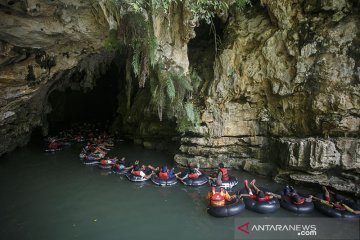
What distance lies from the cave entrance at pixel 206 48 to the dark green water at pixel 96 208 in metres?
4.50

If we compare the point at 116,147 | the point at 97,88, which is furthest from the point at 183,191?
the point at 97,88

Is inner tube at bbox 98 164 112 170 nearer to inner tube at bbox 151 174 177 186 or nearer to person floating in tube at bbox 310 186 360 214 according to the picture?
inner tube at bbox 151 174 177 186

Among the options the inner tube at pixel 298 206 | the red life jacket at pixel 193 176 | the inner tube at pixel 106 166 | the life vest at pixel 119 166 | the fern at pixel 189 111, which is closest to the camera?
the inner tube at pixel 298 206

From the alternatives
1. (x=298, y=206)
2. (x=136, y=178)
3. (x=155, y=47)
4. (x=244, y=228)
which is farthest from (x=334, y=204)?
(x=155, y=47)

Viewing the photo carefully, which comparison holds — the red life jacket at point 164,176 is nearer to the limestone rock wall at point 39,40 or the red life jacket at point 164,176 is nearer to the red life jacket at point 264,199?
the red life jacket at point 264,199

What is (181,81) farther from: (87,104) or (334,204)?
(87,104)

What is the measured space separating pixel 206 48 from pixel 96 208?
8310 mm

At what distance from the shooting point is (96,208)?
8.91 metres

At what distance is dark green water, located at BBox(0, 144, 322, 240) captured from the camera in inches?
299

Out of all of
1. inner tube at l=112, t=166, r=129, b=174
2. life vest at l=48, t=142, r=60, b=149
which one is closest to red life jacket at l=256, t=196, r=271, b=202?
inner tube at l=112, t=166, r=129, b=174

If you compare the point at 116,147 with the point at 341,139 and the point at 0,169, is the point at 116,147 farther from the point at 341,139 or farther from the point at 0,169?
the point at 341,139

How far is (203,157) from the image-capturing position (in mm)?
12172

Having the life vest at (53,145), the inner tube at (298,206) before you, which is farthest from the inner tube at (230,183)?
the life vest at (53,145)

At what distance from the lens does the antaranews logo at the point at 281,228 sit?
24.1 feet
